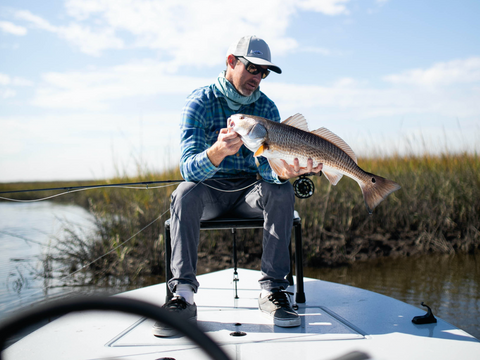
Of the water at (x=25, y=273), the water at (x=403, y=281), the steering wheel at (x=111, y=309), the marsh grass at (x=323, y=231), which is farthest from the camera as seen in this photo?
the marsh grass at (x=323, y=231)

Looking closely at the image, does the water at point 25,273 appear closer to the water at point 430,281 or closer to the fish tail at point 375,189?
the water at point 430,281

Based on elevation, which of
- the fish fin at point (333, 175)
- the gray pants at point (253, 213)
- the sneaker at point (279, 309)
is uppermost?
the fish fin at point (333, 175)

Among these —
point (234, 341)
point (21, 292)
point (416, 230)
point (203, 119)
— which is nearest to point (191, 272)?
point (234, 341)

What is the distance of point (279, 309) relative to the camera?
91.0 inches

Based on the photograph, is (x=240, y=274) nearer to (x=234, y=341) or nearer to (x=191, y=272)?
(x=191, y=272)

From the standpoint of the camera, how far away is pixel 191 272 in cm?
235

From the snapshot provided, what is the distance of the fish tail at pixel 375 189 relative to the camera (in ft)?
7.68

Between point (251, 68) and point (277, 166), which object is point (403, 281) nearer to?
point (277, 166)

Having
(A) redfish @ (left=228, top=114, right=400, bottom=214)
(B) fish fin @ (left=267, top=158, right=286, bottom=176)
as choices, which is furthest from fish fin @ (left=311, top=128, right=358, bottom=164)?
(B) fish fin @ (left=267, top=158, right=286, bottom=176)

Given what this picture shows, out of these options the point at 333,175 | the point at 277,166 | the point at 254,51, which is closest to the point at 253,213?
the point at 277,166

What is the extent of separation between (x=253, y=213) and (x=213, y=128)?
0.71 meters

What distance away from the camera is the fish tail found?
2342 millimetres

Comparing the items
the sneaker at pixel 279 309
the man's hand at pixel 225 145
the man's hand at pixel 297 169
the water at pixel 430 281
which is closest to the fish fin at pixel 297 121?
the man's hand at pixel 297 169

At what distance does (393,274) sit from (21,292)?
14.5 feet
